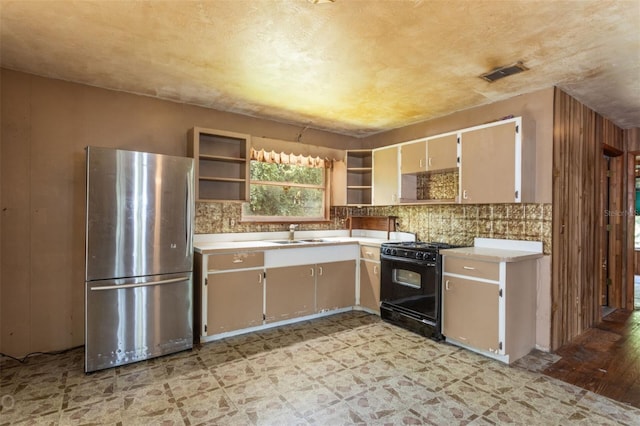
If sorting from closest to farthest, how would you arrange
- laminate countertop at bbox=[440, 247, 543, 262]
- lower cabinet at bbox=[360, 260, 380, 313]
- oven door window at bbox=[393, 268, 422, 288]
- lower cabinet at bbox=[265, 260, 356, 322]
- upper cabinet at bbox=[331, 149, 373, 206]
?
laminate countertop at bbox=[440, 247, 543, 262]
oven door window at bbox=[393, 268, 422, 288]
lower cabinet at bbox=[265, 260, 356, 322]
lower cabinet at bbox=[360, 260, 380, 313]
upper cabinet at bbox=[331, 149, 373, 206]

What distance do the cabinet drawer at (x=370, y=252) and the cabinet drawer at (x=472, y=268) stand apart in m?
0.97

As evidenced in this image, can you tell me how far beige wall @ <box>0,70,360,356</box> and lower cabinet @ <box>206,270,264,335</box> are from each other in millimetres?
1228

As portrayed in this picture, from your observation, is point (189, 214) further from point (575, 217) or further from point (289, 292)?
point (575, 217)

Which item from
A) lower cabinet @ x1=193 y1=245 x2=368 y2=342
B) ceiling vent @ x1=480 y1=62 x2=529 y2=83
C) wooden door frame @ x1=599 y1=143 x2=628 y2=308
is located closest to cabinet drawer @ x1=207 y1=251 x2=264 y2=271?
lower cabinet @ x1=193 y1=245 x2=368 y2=342

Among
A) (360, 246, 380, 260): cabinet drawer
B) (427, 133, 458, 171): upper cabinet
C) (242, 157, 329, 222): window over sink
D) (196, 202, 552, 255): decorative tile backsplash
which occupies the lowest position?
(360, 246, 380, 260): cabinet drawer

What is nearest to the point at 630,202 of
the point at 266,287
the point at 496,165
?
the point at 496,165

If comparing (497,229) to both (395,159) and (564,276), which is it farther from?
(395,159)

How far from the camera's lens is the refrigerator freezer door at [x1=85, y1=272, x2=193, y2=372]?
267 cm

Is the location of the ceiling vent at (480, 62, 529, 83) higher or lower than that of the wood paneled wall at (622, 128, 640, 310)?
higher

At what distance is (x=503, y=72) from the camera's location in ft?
9.12

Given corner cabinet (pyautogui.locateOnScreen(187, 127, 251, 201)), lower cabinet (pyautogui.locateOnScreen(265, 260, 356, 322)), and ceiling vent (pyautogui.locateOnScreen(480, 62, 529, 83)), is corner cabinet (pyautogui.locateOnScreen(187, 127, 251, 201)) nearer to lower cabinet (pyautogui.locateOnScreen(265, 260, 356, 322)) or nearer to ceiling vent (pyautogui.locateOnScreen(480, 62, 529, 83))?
lower cabinet (pyautogui.locateOnScreen(265, 260, 356, 322))

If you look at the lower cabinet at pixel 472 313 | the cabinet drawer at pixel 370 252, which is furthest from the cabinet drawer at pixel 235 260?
the lower cabinet at pixel 472 313

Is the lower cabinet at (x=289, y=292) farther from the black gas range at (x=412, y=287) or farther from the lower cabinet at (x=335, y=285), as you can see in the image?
the black gas range at (x=412, y=287)

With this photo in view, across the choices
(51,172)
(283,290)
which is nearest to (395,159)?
(283,290)
